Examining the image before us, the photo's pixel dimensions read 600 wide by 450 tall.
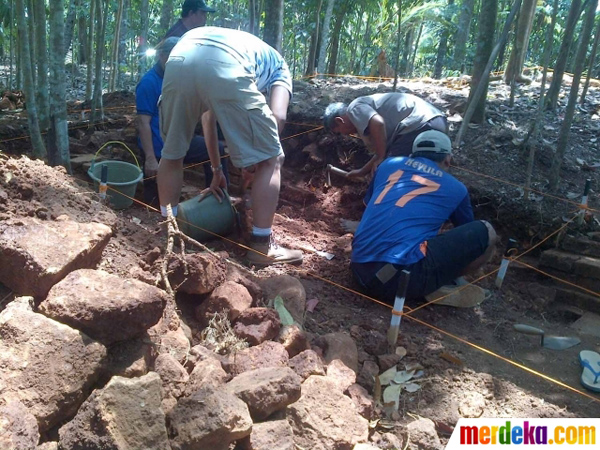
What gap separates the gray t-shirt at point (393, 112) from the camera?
4391mm

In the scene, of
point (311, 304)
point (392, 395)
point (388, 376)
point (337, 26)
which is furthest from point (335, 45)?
point (392, 395)

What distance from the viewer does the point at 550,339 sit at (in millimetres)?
3258

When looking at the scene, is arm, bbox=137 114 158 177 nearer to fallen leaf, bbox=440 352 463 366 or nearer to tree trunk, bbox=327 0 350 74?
fallen leaf, bbox=440 352 463 366

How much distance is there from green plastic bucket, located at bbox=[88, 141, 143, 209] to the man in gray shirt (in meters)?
1.75

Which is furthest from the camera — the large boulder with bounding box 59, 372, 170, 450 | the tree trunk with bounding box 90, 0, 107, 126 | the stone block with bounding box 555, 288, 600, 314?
the tree trunk with bounding box 90, 0, 107, 126

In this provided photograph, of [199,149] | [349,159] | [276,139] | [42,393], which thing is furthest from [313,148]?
[42,393]

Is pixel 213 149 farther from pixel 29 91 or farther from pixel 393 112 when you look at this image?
pixel 393 112

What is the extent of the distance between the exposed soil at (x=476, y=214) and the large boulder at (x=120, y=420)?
827 millimetres

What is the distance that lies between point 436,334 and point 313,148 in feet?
10.7

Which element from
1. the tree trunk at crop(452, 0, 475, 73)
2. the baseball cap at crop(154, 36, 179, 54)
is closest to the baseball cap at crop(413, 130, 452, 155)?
the baseball cap at crop(154, 36, 179, 54)

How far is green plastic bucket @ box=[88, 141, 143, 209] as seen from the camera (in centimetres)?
420

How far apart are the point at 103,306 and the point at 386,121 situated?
3318 millimetres

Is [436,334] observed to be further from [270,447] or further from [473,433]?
[270,447]

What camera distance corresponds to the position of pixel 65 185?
2.98m
